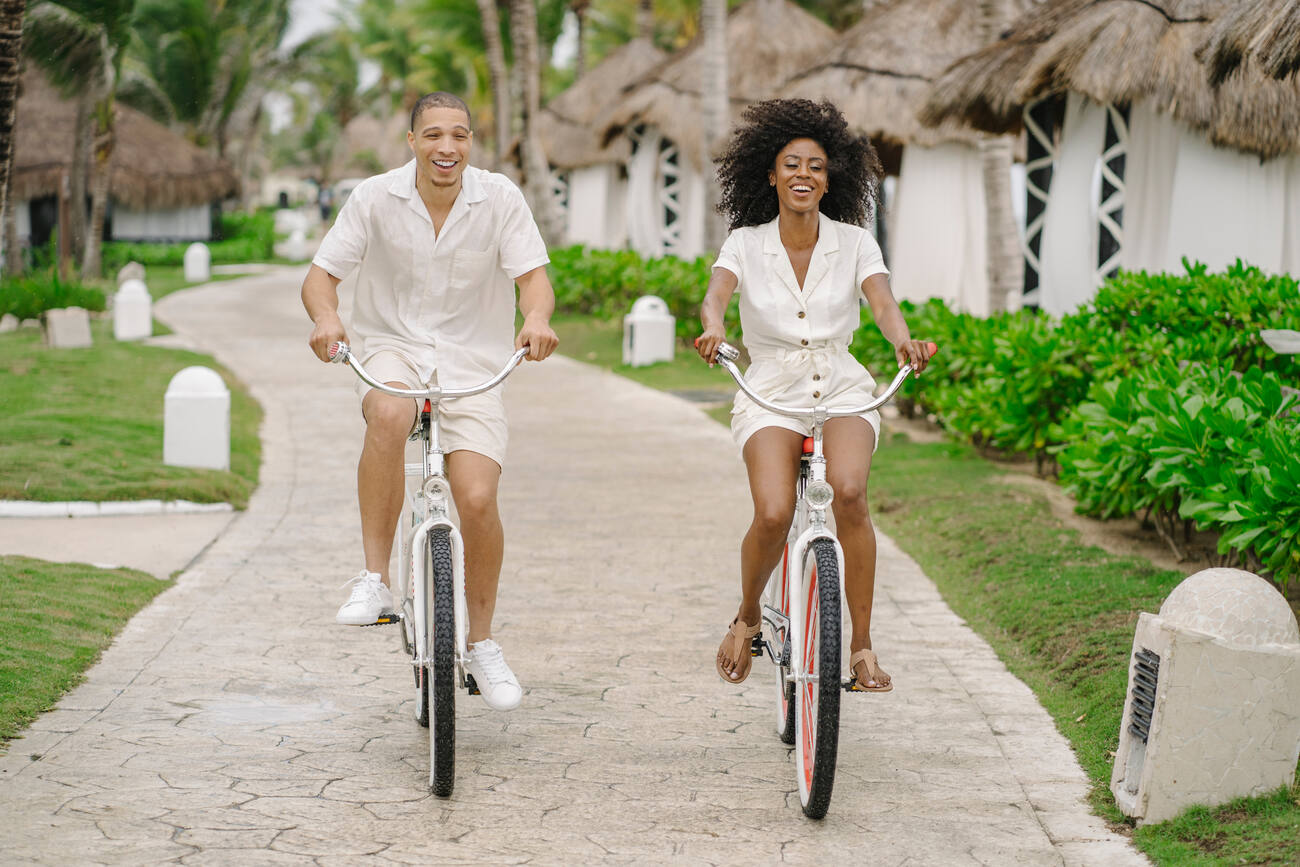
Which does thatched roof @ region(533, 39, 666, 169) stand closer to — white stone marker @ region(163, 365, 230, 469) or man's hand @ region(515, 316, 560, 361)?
white stone marker @ region(163, 365, 230, 469)

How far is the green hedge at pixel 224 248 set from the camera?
3712 centimetres

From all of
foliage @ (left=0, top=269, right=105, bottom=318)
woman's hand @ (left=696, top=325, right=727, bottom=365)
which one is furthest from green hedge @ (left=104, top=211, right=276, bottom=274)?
woman's hand @ (left=696, top=325, right=727, bottom=365)

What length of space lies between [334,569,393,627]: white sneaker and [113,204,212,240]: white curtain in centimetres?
3849

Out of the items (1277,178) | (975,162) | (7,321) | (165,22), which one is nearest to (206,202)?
(165,22)

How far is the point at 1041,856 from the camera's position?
4.07 meters

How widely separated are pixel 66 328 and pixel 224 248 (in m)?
25.2

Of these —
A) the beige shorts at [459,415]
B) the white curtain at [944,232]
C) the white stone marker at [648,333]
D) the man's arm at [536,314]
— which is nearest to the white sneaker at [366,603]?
the beige shorts at [459,415]

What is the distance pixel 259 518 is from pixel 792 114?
5.16 m

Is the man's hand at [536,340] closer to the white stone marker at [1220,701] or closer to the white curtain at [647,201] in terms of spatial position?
the white stone marker at [1220,701]

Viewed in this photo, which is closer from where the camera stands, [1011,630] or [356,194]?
[356,194]

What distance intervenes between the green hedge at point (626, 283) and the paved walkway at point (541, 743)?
909cm

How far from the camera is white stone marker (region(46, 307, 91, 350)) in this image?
1694cm

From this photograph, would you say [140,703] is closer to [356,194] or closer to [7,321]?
[356,194]

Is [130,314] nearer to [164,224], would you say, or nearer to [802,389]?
[802,389]
